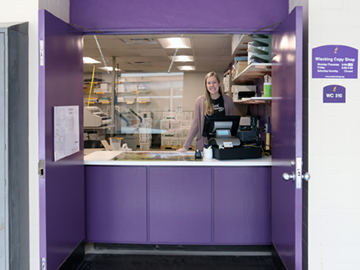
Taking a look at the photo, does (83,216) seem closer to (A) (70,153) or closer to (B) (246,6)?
(A) (70,153)

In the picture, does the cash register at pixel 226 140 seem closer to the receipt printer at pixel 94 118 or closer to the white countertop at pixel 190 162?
the white countertop at pixel 190 162

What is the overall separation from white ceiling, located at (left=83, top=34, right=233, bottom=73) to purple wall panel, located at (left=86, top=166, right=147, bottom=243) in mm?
2954

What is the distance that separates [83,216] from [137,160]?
711 mm

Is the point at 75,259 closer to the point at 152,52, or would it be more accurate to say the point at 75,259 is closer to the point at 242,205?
the point at 242,205

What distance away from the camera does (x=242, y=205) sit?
314 centimetres

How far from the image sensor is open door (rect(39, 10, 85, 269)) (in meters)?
2.24

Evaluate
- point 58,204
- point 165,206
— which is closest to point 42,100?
point 58,204

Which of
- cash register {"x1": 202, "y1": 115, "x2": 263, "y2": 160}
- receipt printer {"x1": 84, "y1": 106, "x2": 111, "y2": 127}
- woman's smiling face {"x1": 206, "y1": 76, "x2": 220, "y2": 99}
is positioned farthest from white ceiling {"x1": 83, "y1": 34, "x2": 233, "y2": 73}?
cash register {"x1": 202, "y1": 115, "x2": 263, "y2": 160}

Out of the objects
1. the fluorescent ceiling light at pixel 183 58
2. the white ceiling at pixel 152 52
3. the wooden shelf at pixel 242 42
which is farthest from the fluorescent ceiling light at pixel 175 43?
the wooden shelf at pixel 242 42

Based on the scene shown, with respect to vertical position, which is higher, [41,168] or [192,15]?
[192,15]
